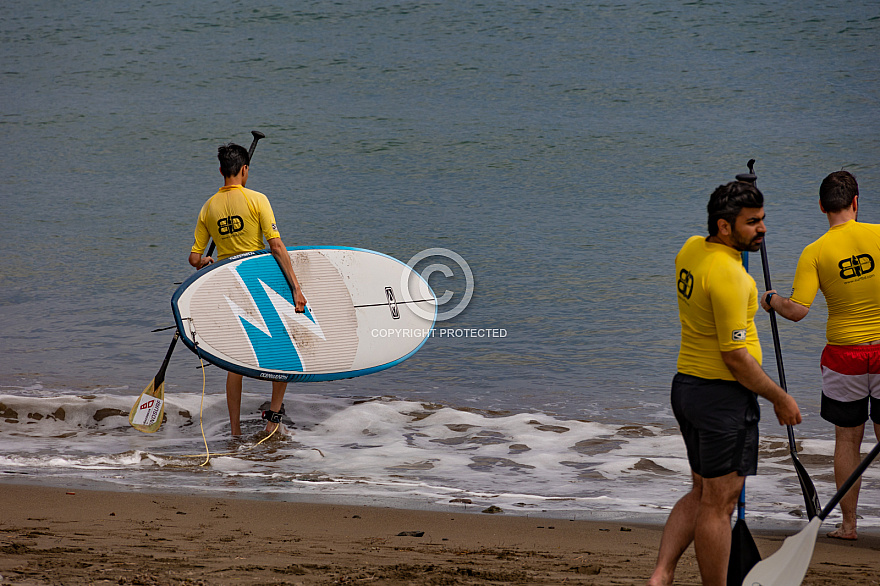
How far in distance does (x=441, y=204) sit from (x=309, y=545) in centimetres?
1358

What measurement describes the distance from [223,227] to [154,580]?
2.93 meters

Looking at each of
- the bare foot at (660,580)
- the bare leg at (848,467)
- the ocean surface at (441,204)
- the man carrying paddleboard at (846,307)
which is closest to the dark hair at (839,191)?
the man carrying paddleboard at (846,307)

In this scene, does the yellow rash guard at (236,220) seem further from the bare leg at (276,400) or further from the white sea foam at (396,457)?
the white sea foam at (396,457)

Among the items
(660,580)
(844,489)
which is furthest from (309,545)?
(844,489)

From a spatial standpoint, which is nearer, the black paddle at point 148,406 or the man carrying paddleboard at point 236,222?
the man carrying paddleboard at point 236,222

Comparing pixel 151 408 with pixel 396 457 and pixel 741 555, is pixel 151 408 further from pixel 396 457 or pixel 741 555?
pixel 741 555

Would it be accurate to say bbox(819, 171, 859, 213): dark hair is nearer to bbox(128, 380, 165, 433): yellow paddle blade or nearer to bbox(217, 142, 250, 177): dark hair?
bbox(217, 142, 250, 177): dark hair

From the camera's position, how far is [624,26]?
29.3 m

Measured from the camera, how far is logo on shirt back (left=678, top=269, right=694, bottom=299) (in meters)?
2.72

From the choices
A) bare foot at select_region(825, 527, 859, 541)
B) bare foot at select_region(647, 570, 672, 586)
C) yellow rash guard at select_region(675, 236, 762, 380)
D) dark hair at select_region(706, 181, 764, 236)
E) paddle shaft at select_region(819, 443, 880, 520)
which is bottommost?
bare foot at select_region(825, 527, 859, 541)

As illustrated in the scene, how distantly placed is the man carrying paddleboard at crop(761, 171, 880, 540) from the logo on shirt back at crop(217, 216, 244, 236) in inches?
125

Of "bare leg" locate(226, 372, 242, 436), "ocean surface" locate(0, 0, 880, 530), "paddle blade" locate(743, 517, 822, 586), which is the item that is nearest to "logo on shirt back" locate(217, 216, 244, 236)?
→ "bare leg" locate(226, 372, 242, 436)

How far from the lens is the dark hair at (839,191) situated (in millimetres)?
3646

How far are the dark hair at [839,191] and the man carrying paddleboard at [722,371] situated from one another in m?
1.16
